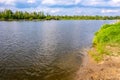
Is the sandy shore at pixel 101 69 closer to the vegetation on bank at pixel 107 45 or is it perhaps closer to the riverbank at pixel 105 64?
the riverbank at pixel 105 64

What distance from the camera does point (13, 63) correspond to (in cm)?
2966

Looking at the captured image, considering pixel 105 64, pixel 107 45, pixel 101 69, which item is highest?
pixel 107 45

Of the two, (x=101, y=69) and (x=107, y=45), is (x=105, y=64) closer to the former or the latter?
(x=101, y=69)

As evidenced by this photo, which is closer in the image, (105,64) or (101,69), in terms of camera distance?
(101,69)

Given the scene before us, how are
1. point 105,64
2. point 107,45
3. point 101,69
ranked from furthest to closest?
point 107,45 < point 105,64 < point 101,69

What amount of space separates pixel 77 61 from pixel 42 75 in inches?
313

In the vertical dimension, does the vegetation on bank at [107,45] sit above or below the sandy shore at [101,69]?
above

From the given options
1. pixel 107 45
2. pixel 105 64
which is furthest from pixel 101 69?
pixel 107 45

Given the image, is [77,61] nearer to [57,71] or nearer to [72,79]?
[57,71]

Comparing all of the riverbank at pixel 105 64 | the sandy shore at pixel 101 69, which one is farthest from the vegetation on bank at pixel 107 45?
the sandy shore at pixel 101 69

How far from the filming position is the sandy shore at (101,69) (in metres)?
22.6

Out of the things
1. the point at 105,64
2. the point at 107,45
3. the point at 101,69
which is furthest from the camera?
the point at 107,45

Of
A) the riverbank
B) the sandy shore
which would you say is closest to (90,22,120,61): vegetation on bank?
the riverbank

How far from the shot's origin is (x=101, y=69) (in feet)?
83.3
